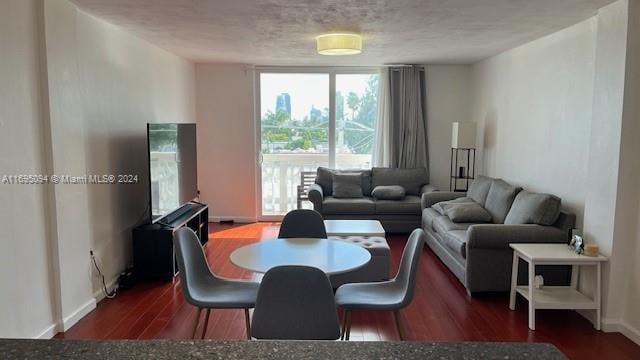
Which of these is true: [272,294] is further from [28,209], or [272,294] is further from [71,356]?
[28,209]

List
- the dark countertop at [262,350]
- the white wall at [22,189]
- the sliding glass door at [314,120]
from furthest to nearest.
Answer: the sliding glass door at [314,120]
the white wall at [22,189]
the dark countertop at [262,350]

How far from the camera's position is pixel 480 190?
5527 mm

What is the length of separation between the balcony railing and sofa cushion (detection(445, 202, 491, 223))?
234 cm

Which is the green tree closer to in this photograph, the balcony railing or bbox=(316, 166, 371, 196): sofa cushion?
the balcony railing

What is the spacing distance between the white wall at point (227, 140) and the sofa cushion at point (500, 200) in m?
3.40

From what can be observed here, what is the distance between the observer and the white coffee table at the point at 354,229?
4.66 meters

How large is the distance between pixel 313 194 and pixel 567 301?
10.9 feet

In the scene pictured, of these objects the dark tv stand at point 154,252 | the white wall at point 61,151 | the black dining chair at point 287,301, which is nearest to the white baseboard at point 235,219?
the white wall at point 61,151

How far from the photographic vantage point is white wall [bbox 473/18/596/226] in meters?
4.06

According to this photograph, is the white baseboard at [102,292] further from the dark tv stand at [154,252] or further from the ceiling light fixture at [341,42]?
the ceiling light fixture at [341,42]

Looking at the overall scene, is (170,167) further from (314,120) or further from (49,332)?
(314,120)

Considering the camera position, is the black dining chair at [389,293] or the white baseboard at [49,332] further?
the white baseboard at [49,332]

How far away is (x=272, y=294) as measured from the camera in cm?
218

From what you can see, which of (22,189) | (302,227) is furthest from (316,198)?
(22,189)
